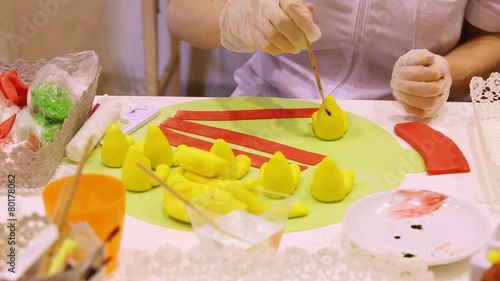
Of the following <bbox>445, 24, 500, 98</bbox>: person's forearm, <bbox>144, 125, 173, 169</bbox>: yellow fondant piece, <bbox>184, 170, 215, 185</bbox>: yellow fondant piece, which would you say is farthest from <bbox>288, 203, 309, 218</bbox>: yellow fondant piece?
<bbox>445, 24, 500, 98</bbox>: person's forearm

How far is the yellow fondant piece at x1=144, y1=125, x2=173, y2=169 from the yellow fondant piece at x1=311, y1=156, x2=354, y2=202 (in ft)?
0.73

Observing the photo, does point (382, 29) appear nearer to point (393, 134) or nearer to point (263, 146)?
point (393, 134)

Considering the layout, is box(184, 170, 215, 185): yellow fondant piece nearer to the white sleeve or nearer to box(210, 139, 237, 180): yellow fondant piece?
box(210, 139, 237, 180): yellow fondant piece

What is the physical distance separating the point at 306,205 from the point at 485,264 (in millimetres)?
315

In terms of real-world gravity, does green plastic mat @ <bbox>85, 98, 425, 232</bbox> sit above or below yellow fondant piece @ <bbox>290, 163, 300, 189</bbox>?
below

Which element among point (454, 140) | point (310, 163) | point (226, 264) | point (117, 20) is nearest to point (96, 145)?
point (310, 163)

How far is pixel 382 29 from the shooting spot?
1.27m

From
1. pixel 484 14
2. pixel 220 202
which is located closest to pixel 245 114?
pixel 220 202

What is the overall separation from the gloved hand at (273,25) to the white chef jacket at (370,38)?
0.19m

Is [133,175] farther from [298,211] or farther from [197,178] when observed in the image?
[298,211]

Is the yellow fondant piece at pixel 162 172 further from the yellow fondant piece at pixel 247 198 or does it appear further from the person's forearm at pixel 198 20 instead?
the person's forearm at pixel 198 20

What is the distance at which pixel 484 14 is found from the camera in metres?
1.30

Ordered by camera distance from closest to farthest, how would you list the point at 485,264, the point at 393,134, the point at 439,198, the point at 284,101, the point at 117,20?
the point at 485,264
the point at 439,198
the point at 393,134
the point at 284,101
the point at 117,20

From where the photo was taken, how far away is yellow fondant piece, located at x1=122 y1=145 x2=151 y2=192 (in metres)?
0.85
